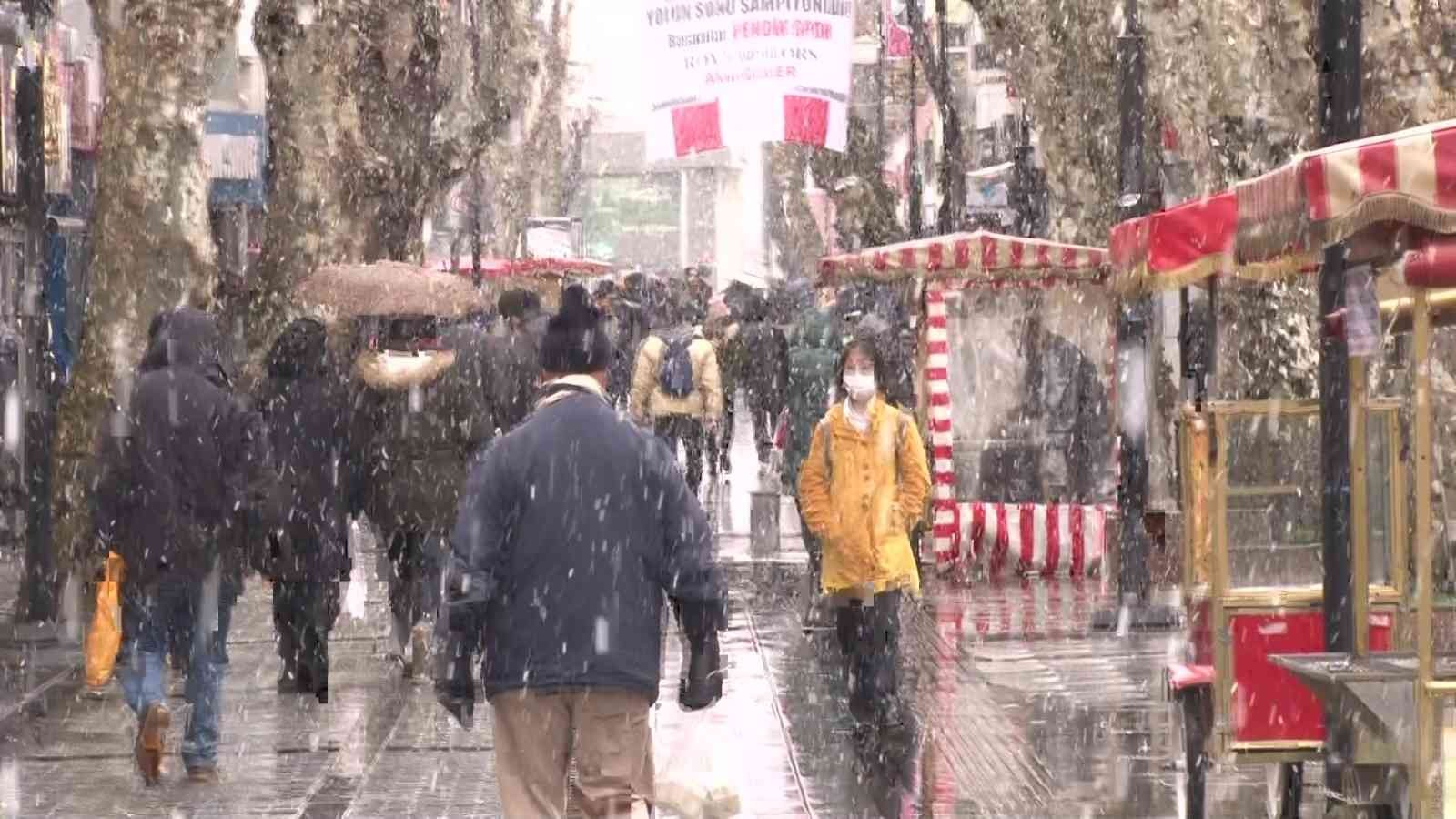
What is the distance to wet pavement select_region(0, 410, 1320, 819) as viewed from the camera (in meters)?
10.6

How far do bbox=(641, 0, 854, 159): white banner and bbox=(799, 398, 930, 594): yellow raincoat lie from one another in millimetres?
13098

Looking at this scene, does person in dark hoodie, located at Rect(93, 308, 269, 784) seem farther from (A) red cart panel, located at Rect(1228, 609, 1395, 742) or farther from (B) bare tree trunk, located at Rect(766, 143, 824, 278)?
(B) bare tree trunk, located at Rect(766, 143, 824, 278)

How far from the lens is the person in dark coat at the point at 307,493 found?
13234 mm

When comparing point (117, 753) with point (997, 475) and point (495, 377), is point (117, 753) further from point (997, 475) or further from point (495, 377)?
point (997, 475)

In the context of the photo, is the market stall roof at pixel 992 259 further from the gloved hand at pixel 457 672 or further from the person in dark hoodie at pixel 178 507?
the gloved hand at pixel 457 672

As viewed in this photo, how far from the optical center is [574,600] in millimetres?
7066

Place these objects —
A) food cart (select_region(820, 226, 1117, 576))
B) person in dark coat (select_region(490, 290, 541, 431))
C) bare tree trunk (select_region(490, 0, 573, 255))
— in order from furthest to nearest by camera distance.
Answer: bare tree trunk (select_region(490, 0, 573, 255)) → food cart (select_region(820, 226, 1117, 576)) → person in dark coat (select_region(490, 290, 541, 431))

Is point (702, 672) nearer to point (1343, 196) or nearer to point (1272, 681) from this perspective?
point (1343, 196)

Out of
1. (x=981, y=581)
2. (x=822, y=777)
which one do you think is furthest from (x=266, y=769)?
(x=981, y=581)

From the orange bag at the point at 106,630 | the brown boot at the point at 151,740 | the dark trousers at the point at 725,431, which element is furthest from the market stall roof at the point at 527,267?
the brown boot at the point at 151,740

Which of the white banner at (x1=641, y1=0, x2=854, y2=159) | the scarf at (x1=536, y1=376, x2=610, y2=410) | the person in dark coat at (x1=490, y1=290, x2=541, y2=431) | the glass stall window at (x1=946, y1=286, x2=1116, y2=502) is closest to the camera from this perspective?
the scarf at (x1=536, y1=376, x2=610, y2=410)

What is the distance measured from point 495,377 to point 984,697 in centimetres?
327

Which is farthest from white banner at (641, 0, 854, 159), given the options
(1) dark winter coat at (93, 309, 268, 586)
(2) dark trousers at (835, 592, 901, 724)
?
(1) dark winter coat at (93, 309, 268, 586)

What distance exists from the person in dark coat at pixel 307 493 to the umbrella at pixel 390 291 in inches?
164
